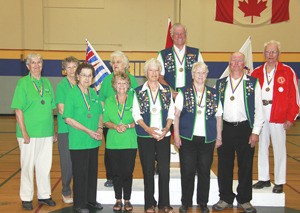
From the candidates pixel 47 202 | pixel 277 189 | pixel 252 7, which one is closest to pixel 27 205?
pixel 47 202

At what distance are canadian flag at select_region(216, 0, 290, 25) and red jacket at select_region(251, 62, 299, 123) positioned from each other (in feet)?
25.7

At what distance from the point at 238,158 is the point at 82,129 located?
1692mm

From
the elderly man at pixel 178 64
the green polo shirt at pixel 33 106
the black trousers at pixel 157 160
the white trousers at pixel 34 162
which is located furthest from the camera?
the elderly man at pixel 178 64

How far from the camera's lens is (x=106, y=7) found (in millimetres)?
12781

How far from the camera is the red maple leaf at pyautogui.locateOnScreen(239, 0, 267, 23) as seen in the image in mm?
12352

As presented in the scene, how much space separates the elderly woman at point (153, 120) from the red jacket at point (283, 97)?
140 cm

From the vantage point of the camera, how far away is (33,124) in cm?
445

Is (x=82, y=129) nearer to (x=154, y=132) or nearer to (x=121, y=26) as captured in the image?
(x=154, y=132)

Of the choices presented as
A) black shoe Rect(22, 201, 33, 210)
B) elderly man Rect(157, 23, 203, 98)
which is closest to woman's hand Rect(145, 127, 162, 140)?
elderly man Rect(157, 23, 203, 98)

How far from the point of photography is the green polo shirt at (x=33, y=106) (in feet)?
14.4

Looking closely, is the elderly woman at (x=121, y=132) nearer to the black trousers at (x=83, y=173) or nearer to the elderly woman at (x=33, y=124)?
Result: the black trousers at (x=83, y=173)

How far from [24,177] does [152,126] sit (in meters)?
1.57

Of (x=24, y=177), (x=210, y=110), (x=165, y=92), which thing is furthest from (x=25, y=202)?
(x=210, y=110)

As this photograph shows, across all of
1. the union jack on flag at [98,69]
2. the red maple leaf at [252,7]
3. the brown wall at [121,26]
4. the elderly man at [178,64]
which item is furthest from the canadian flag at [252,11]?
the elderly man at [178,64]
